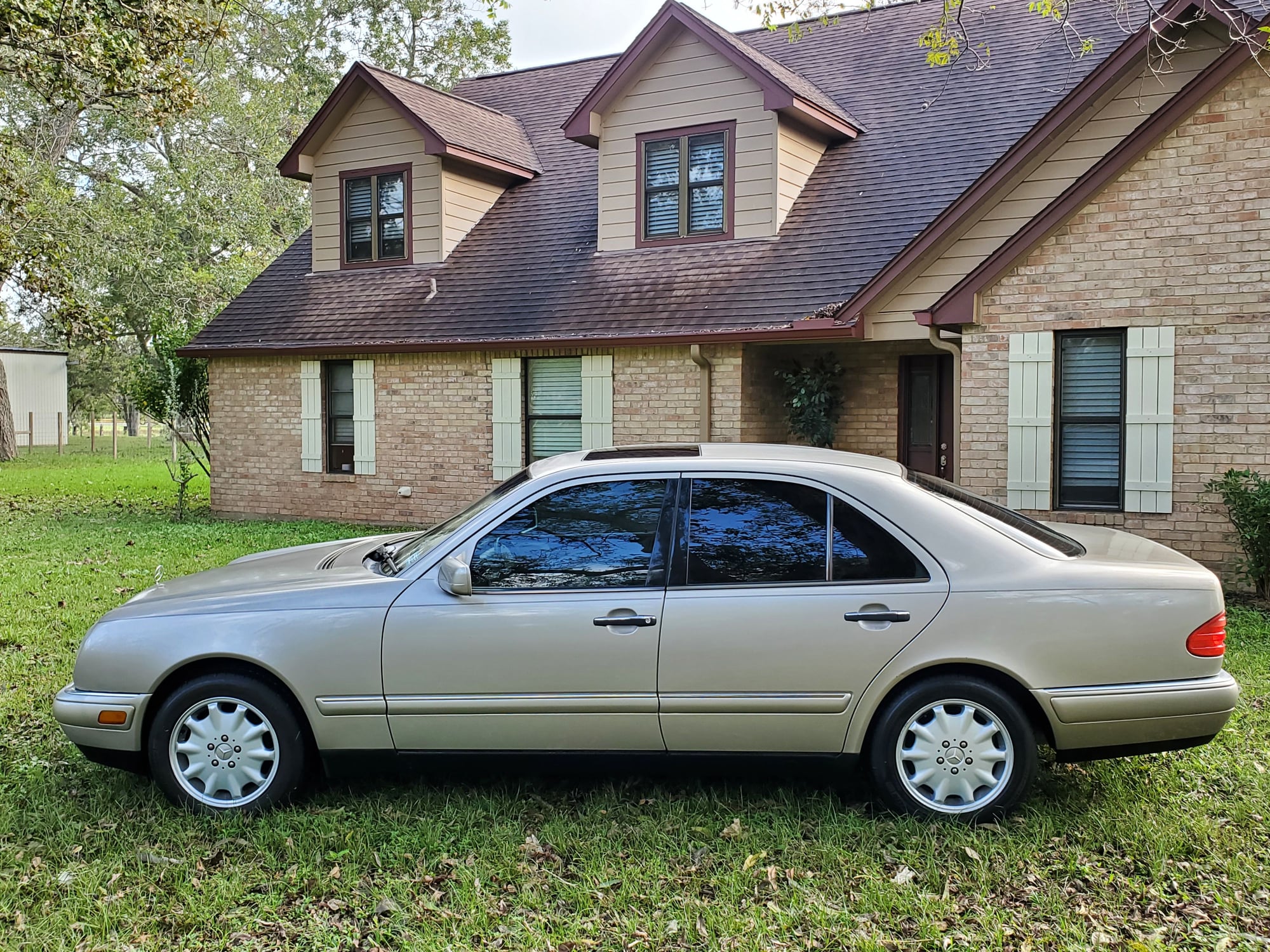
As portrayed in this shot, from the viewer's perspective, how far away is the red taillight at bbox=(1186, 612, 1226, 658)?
432cm

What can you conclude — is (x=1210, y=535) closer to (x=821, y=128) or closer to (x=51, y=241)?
(x=821, y=128)

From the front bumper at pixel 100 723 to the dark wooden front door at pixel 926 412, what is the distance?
9.93 metres

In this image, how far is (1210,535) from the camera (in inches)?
376

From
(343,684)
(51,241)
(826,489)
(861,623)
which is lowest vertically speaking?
(343,684)

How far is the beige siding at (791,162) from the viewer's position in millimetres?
13344

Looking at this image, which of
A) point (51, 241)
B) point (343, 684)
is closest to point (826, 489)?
point (343, 684)

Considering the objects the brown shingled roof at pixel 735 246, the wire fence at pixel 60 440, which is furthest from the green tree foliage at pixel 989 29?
the wire fence at pixel 60 440

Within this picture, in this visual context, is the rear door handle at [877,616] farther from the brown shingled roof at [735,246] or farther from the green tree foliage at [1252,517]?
the brown shingled roof at [735,246]

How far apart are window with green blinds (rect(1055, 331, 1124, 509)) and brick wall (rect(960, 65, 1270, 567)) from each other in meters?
0.22

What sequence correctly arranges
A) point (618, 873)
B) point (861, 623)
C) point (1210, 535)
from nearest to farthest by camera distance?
1. point (618, 873)
2. point (861, 623)
3. point (1210, 535)

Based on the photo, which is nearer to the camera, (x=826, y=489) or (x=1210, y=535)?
(x=826, y=489)

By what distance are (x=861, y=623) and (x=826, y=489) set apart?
22.8 inches

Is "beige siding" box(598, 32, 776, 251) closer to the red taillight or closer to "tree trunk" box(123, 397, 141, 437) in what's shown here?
the red taillight

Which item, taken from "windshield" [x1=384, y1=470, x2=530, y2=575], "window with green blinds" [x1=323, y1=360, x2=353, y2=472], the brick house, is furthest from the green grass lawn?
"window with green blinds" [x1=323, y1=360, x2=353, y2=472]
